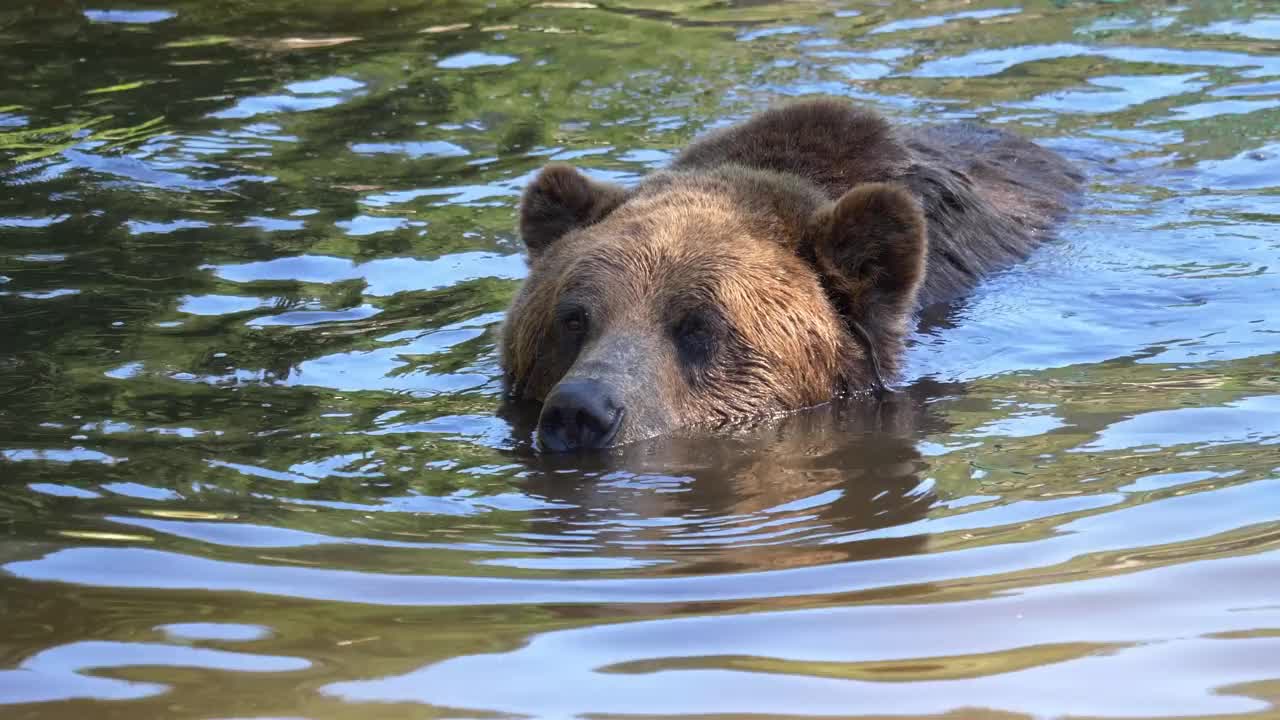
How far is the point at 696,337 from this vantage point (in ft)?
22.0

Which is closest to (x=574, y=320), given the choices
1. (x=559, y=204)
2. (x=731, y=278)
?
(x=731, y=278)

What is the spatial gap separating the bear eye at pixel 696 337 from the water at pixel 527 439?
40 cm

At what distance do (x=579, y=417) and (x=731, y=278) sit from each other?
1062 millimetres

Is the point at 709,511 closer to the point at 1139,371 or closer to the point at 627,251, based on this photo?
the point at 627,251

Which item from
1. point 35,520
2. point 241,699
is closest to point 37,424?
point 35,520

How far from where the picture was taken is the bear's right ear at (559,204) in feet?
24.4

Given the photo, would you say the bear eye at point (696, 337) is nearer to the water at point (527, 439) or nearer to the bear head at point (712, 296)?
the bear head at point (712, 296)

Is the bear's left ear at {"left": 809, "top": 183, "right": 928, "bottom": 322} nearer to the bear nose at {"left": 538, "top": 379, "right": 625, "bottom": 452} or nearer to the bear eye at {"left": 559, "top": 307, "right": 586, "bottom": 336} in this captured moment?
the bear eye at {"left": 559, "top": 307, "right": 586, "bottom": 336}

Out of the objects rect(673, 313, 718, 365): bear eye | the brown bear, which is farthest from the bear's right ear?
rect(673, 313, 718, 365): bear eye

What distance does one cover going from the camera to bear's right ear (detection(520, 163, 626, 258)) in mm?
7441

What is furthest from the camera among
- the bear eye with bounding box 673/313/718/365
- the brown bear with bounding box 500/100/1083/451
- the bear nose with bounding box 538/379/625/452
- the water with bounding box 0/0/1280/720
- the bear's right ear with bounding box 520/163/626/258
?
the bear's right ear with bounding box 520/163/626/258

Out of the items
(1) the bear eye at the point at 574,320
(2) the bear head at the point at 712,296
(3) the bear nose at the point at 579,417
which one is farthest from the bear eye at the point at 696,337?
(3) the bear nose at the point at 579,417

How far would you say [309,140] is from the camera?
11.4 m

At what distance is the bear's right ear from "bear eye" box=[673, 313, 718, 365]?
3.31 ft
